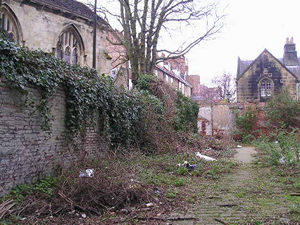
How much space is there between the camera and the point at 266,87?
112 ft

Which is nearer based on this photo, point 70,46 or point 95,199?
point 95,199

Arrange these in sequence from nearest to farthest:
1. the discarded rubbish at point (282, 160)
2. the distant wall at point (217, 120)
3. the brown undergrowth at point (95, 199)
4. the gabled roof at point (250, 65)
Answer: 1. the brown undergrowth at point (95, 199)
2. the discarded rubbish at point (282, 160)
3. the distant wall at point (217, 120)
4. the gabled roof at point (250, 65)

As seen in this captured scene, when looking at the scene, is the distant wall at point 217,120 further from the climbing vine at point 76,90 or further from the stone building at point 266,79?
the climbing vine at point 76,90

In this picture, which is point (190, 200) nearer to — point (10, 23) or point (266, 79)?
point (10, 23)

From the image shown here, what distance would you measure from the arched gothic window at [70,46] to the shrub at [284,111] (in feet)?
50.6

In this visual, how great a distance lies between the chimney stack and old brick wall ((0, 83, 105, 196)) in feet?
115

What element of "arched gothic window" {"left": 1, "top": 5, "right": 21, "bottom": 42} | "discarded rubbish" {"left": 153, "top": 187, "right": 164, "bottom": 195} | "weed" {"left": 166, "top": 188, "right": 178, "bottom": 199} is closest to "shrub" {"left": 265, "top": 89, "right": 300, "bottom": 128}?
"weed" {"left": 166, "top": 188, "right": 178, "bottom": 199}

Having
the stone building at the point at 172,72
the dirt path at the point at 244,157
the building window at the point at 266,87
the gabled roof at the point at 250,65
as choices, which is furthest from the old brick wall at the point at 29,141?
the building window at the point at 266,87

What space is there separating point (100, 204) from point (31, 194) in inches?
61.7

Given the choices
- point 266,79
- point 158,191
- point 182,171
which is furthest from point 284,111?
point 158,191

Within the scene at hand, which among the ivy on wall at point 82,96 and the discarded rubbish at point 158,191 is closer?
the ivy on wall at point 82,96

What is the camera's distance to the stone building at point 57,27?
15977 mm

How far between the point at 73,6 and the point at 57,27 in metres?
2.84

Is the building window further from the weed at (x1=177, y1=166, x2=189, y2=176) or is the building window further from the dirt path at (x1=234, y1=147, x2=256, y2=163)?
the weed at (x1=177, y1=166, x2=189, y2=176)
